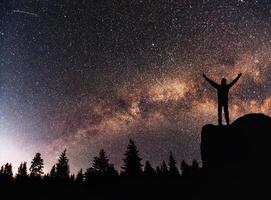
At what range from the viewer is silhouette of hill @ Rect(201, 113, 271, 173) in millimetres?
13320

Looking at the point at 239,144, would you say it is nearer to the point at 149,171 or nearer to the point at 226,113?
the point at 226,113

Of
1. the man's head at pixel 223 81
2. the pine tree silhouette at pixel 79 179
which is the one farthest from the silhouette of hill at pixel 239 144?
the pine tree silhouette at pixel 79 179

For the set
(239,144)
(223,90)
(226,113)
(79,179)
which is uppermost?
(79,179)

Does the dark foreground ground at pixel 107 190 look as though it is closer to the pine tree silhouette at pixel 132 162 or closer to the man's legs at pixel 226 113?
the pine tree silhouette at pixel 132 162

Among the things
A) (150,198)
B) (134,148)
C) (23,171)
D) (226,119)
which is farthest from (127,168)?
(23,171)

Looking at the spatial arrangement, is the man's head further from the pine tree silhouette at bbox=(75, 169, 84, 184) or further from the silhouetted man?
the pine tree silhouette at bbox=(75, 169, 84, 184)

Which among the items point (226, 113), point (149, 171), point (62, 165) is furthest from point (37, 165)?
point (226, 113)

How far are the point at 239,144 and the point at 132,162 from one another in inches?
1440

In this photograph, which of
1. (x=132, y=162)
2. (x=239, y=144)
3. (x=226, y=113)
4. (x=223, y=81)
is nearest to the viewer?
(x=239, y=144)

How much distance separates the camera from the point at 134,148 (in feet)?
167

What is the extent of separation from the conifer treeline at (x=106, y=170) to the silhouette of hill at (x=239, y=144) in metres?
10.00

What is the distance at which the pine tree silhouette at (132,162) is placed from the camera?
48.2 metres

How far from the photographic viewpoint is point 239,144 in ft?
46.0

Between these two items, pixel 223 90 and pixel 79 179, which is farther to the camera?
pixel 79 179
